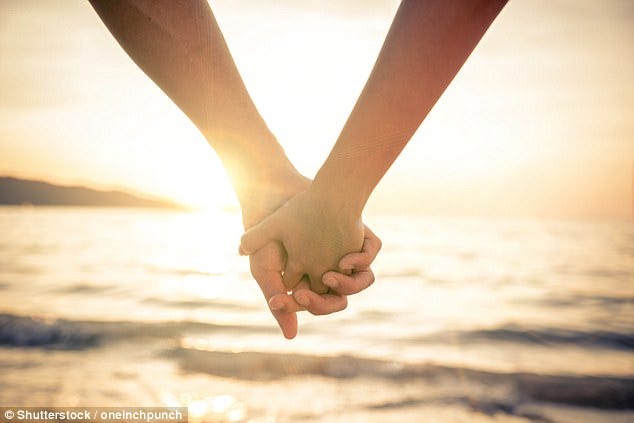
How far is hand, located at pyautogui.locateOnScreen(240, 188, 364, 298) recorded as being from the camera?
6.43 feet

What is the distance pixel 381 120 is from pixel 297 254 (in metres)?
0.78

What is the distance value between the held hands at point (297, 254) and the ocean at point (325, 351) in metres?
2.06

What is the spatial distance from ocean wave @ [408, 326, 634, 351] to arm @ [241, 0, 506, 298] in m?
4.90

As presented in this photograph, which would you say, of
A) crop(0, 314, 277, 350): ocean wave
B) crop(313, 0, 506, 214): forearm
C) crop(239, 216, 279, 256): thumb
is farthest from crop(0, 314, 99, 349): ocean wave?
crop(313, 0, 506, 214): forearm

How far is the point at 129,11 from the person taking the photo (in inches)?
65.6

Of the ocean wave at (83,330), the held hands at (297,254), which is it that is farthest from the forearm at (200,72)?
the ocean wave at (83,330)

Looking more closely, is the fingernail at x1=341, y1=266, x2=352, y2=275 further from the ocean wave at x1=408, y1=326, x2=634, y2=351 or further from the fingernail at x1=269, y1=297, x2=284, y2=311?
the ocean wave at x1=408, y1=326, x2=634, y2=351

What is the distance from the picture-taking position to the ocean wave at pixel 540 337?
22.2 ft

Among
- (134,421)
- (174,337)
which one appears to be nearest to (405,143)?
(134,421)

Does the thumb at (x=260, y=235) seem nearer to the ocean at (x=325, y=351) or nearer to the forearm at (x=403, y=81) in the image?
the forearm at (x=403, y=81)

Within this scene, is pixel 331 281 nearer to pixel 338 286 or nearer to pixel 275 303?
pixel 338 286

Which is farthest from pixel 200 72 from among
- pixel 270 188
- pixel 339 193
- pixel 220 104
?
pixel 339 193

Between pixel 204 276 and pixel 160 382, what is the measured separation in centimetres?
869

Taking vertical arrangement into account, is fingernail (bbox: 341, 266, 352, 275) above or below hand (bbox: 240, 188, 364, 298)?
below
